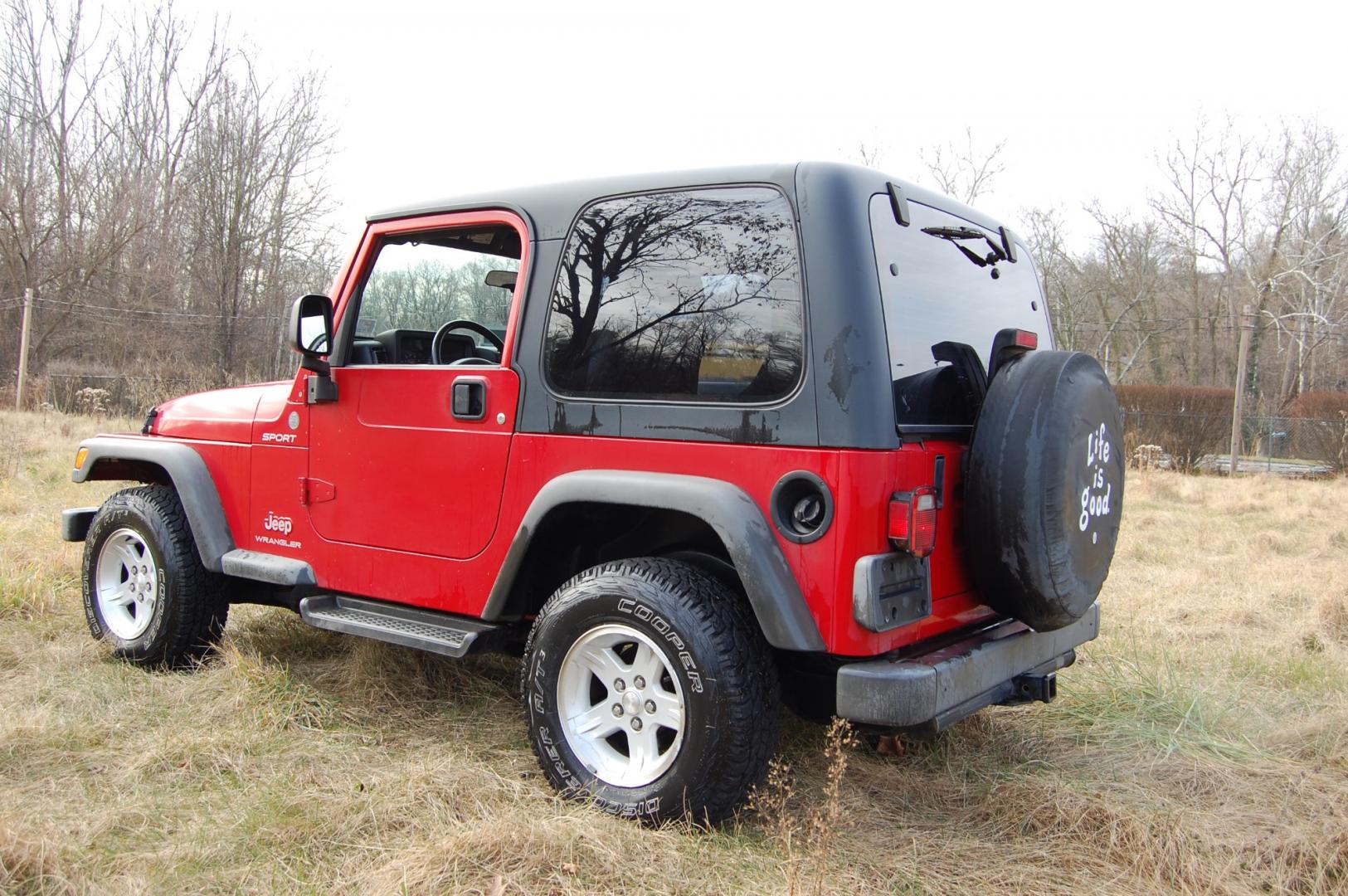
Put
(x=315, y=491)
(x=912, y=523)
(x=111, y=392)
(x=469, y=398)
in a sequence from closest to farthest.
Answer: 1. (x=912, y=523)
2. (x=469, y=398)
3. (x=315, y=491)
4. (x=111, y=392)

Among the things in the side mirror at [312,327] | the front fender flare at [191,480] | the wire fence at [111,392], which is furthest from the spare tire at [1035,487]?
the wire fence at [111,392]

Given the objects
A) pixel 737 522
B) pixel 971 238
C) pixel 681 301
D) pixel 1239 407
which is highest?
pixel 971 238

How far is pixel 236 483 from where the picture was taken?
401 cm

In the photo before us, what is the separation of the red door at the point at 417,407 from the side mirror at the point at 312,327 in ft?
0.27

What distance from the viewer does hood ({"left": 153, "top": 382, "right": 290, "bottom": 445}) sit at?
157 inches

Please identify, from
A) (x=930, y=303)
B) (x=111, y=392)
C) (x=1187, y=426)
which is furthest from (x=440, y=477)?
(x=1187, y=426)

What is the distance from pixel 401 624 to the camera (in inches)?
134

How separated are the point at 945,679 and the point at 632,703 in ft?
2.93

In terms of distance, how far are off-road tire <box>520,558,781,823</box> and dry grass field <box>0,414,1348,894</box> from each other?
97 millimetres

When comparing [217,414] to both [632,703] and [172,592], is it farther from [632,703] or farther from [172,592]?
[632,703]

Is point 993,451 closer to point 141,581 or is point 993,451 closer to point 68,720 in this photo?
point 68,720

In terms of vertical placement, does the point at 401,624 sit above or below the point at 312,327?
below

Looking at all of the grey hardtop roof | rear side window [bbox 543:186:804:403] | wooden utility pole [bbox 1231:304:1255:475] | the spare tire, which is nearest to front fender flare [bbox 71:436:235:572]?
the grey hardtop roof

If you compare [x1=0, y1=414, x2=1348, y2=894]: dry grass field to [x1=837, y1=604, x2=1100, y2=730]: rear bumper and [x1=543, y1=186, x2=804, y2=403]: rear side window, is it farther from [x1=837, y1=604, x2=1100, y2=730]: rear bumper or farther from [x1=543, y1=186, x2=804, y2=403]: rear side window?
[x1=543, y1=186, x2=804, y2=403]: rear side window
